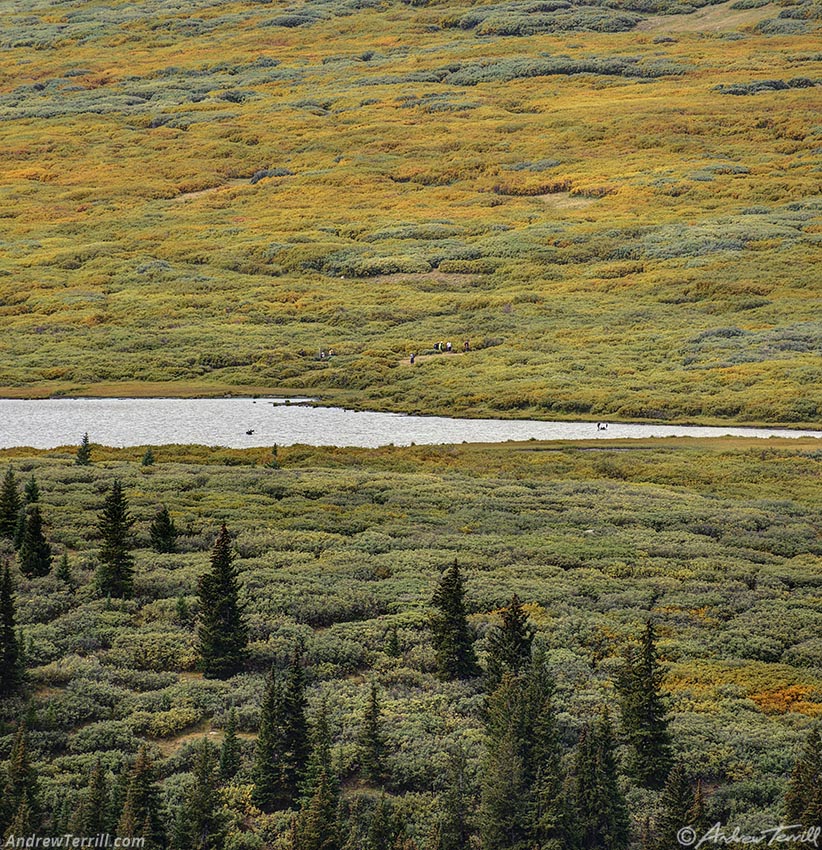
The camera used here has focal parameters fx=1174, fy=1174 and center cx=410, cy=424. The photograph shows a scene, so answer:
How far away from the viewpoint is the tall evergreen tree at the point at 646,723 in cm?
2106

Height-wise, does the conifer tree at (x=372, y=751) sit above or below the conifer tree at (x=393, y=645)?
below

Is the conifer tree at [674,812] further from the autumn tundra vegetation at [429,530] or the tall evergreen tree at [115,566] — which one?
the tall evergreen tree at [115,566]

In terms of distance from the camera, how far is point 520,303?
101312 mm

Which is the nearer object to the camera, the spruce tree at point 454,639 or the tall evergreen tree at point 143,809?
the tall evergreen tree at point 143,809

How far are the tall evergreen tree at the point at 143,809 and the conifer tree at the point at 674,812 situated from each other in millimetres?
7642

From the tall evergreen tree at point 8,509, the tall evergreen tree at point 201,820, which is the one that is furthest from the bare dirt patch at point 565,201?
the tall evergreen tree at point 201,820

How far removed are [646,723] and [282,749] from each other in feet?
21.9

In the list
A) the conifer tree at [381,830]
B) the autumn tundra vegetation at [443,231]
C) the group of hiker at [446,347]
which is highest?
the autumn tundra vegetation at [443,231]

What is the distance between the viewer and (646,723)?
2167 cm

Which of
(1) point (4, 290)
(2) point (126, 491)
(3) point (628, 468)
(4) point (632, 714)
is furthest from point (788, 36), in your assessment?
(4) point (632, 714)

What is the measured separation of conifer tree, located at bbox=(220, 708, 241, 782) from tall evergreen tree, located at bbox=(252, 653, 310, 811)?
0.40 metres

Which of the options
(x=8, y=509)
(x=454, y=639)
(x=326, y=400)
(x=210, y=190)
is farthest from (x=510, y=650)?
(x=210, y=190)

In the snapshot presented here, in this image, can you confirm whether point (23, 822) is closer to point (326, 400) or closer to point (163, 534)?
point (163, 534)

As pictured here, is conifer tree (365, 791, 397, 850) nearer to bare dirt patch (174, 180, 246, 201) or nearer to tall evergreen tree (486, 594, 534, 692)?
tall evergreen tree (486, 594, 534, 692)
